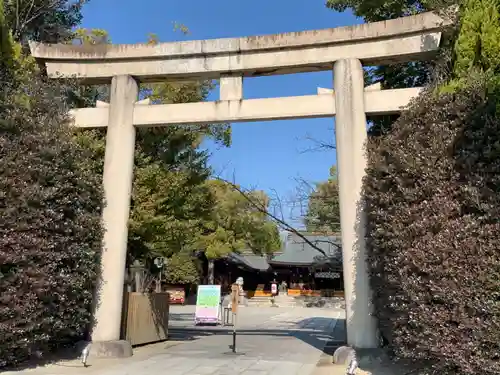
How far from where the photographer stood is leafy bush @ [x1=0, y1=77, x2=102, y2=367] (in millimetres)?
7523

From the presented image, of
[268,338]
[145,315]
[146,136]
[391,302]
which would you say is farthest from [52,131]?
[268,338]

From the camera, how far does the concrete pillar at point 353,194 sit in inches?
343

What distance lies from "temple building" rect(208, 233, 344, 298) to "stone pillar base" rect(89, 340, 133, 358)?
28.7 meters

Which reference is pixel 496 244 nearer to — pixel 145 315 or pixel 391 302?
pixel 391 302

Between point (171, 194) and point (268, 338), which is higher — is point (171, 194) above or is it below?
above

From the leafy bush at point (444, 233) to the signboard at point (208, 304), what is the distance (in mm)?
9239

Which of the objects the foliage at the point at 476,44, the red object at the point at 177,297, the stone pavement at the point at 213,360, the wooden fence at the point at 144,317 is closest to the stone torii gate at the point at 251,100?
the stone pavement at the point at 213,360

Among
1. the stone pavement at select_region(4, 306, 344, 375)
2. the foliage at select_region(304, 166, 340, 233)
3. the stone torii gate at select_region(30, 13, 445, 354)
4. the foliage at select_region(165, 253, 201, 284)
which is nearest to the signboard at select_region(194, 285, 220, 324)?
the stone pavement at select_region(4, 306, 344, 375)

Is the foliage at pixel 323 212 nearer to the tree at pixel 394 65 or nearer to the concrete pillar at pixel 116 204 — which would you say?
the tree at pixel 394 65

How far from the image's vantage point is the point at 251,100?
32.6 feet

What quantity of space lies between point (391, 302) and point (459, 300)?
168 centimetres

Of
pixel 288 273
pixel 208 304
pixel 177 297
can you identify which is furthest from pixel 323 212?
pixel 288 273

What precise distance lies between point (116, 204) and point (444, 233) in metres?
6.43

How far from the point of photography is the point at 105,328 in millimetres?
9508
